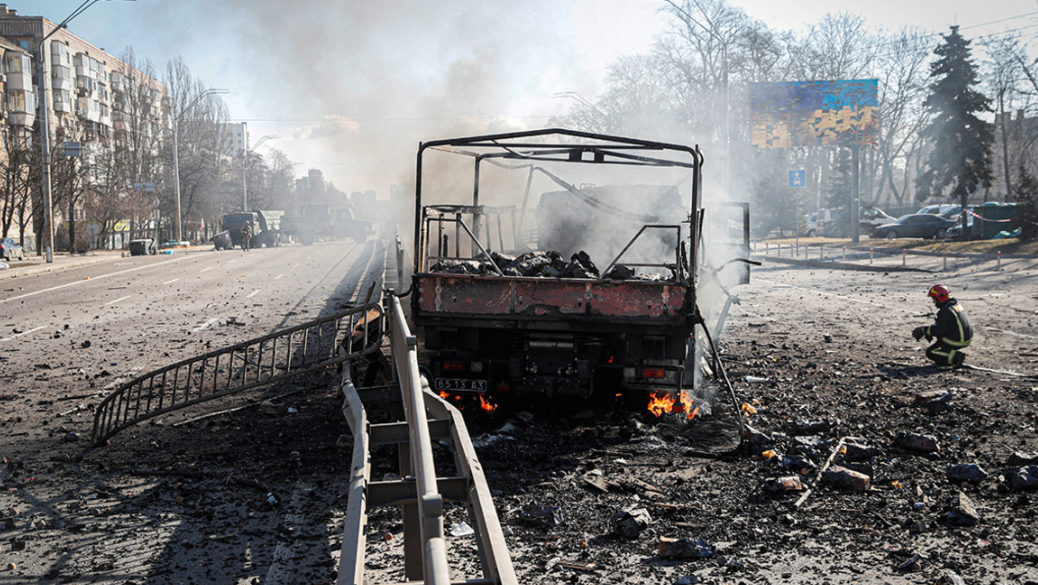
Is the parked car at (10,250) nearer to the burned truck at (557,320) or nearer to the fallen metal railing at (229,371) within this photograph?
the fallen metal railing at (229,371)

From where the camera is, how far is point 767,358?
10.1 metres

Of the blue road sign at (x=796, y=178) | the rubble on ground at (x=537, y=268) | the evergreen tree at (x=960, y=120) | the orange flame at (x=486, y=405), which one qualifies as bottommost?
the orange flame at (x=486, y=405)

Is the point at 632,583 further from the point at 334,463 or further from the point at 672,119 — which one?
the point at 672,119

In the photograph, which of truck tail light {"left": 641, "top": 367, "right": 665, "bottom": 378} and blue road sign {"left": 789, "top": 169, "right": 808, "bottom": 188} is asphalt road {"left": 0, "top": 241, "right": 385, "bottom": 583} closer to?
truck tail light {"left": 641, "top": 367, "right": 665, "bottom": 378}

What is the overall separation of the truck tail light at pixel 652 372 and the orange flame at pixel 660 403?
0.51 m

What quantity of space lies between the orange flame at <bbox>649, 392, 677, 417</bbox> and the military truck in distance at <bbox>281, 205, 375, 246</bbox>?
5541cm

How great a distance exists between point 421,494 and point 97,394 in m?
6.41

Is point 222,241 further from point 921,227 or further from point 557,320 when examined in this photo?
point 557,320

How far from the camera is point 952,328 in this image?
9070mm

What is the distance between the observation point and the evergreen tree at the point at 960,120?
3866 centimetres

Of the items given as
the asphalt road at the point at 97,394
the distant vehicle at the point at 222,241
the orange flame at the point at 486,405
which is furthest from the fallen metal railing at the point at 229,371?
the distant vehicle at the point at 222,241

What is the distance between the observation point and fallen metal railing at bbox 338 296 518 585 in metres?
2.67

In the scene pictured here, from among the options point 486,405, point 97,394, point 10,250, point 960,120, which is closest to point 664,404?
point 486,405

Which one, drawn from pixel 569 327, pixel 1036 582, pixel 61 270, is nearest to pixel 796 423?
pixel 569 327
